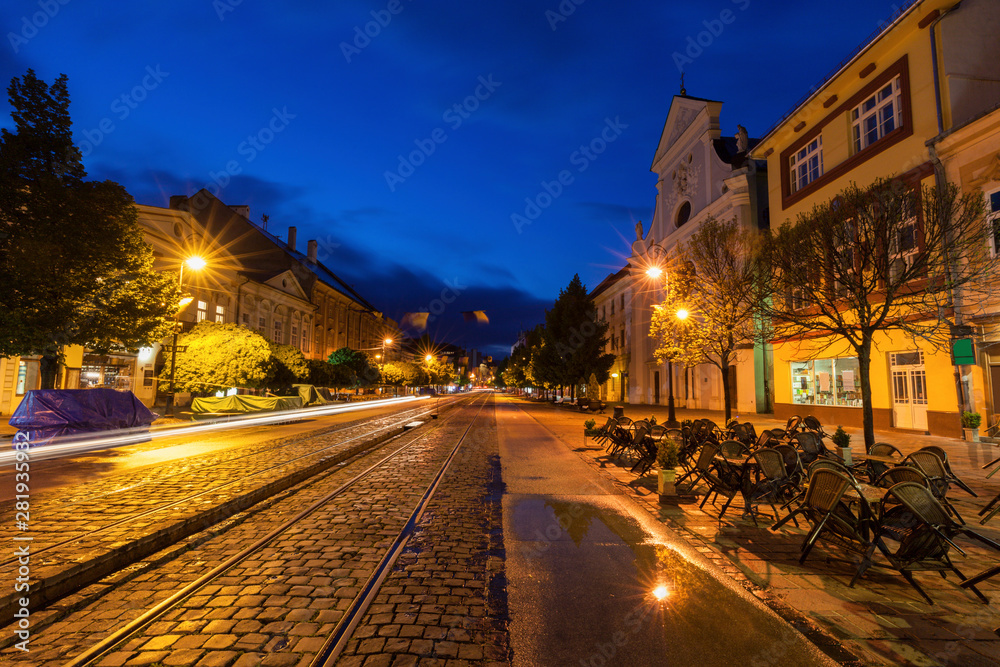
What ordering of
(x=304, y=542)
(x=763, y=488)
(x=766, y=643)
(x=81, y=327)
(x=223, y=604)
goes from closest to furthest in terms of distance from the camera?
(x=766, y=643) < (x=223, y=604) < (x=304, y=542) < (x=763, y=488) < (x=81, y=327)

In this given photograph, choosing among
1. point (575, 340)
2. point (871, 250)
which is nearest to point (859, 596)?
point (871, 250)

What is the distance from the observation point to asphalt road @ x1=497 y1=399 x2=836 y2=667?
3346 mm

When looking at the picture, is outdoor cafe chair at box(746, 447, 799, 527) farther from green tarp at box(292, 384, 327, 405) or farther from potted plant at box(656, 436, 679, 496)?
green tarp at box(292, 384, 327, 405)

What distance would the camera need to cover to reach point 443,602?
4.17 metres

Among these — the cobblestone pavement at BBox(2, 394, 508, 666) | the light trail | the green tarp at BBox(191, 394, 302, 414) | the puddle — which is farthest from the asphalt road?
the green tarp at BBox(191, 394, 302, 414)

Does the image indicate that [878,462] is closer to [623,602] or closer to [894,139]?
[623,602]

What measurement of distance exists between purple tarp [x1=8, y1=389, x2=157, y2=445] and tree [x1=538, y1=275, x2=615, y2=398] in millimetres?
29931

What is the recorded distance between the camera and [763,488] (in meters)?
6.75

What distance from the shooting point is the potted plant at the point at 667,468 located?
8.05 metres

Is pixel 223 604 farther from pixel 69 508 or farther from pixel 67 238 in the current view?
pixel 67 238

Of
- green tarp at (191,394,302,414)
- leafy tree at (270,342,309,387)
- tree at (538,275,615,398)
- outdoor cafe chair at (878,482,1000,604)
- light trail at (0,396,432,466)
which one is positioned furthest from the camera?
tree at (538,275,615,398)

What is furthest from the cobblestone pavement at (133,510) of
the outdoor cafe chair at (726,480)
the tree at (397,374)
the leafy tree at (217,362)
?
the tree at (397,374)

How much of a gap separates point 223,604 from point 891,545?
286 inches

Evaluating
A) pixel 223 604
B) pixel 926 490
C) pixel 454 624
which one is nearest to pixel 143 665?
pixel 223 604
